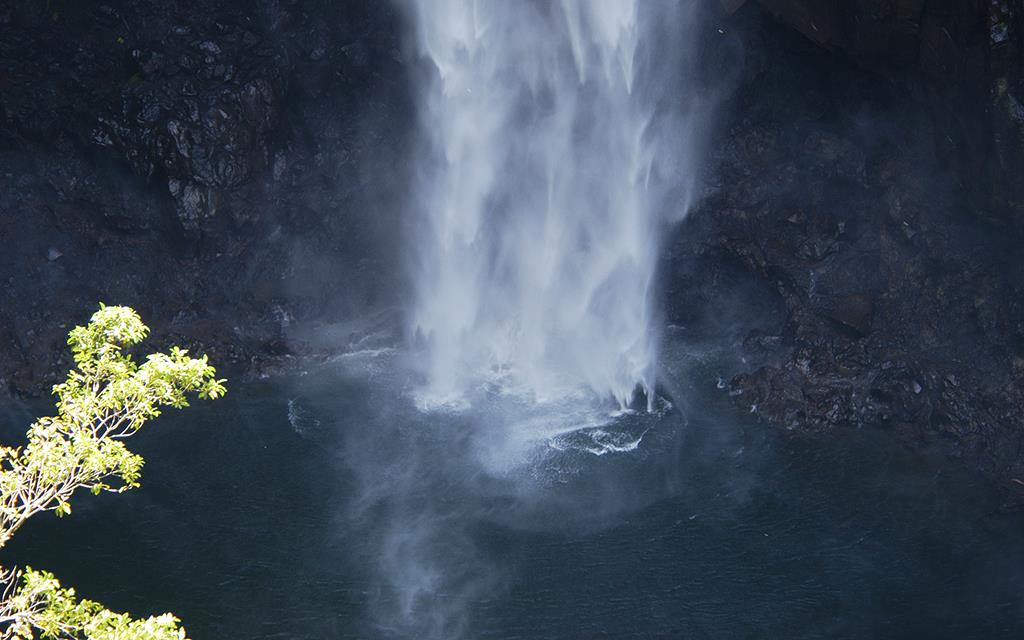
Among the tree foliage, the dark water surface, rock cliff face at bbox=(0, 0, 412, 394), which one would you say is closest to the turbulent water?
rock cliff face at bbox=(0, 0, 412, 394)

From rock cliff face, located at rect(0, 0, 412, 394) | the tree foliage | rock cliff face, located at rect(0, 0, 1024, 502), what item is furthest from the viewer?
rock cliff face, located at rect(0, 0, 412, 394)

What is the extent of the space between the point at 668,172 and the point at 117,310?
29227 mm

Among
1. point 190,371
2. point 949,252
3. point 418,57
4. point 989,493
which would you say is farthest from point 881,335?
point 190,371

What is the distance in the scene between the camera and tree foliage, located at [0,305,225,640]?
48.6 ft

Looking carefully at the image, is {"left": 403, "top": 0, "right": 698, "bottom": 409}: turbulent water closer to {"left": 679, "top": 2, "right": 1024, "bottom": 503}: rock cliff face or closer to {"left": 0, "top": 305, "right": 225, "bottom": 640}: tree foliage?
{"left": 679, "top": 2, "right": 1024, "bottom": 503}: rock cliff face

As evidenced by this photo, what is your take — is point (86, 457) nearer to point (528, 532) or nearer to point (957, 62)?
point (528, 532)

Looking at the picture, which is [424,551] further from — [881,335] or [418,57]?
[418,57]

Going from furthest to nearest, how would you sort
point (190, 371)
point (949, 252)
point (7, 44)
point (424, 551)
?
point (7, 44), point (949, 252), point (424, 551), point (190, 371)

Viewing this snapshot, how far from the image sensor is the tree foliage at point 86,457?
14.8 metres

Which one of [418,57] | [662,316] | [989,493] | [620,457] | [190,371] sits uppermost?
[418,57]

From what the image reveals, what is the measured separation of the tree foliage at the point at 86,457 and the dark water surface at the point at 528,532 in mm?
12189

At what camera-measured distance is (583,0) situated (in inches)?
1612

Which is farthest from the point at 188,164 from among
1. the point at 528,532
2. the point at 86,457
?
the point at 86,457

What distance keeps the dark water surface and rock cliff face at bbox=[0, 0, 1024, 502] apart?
134 inches
